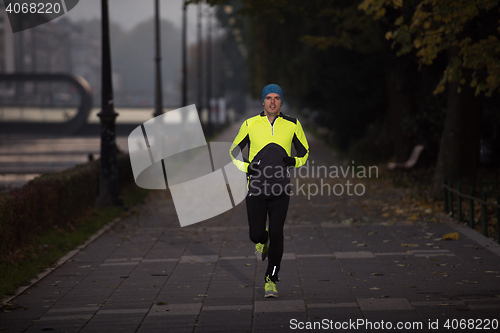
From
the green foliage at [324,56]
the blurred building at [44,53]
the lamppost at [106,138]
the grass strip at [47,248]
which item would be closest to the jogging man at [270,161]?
the grass strip at [47,248]

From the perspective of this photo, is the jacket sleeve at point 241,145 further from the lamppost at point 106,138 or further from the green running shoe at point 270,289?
the lamppost at point 106,138

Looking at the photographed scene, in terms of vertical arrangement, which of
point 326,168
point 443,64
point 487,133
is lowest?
point 326,168

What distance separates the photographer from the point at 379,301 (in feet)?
20.7

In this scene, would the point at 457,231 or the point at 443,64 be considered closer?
the point at 457,231

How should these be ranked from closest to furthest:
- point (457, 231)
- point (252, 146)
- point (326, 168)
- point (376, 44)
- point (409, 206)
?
point (252, 146)
point (457, 231)
point (409, 206)
point (376, 44)
point (326, 168)

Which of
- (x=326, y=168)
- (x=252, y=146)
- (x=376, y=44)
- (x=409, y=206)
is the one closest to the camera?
(x=252, y=146)

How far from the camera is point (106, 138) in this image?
13617 millimetres

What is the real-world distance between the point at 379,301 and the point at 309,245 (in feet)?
11.3

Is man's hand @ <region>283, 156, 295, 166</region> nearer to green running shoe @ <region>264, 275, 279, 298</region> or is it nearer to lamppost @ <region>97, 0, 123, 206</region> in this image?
green running shoe @ <region>264, 275, 279, 298</region>

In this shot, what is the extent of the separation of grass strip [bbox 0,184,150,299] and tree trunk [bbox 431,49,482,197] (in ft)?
21.2

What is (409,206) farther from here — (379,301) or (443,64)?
(379,301)

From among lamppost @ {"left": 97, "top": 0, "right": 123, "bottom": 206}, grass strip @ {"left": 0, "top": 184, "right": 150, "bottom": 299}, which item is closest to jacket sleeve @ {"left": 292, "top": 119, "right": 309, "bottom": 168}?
grass strip @ {"left": 0, "top": 184, "right": 150, "bottom": 299}

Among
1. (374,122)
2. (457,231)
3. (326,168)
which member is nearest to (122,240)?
(457,231)

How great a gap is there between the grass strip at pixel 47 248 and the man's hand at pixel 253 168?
9.01 feet
